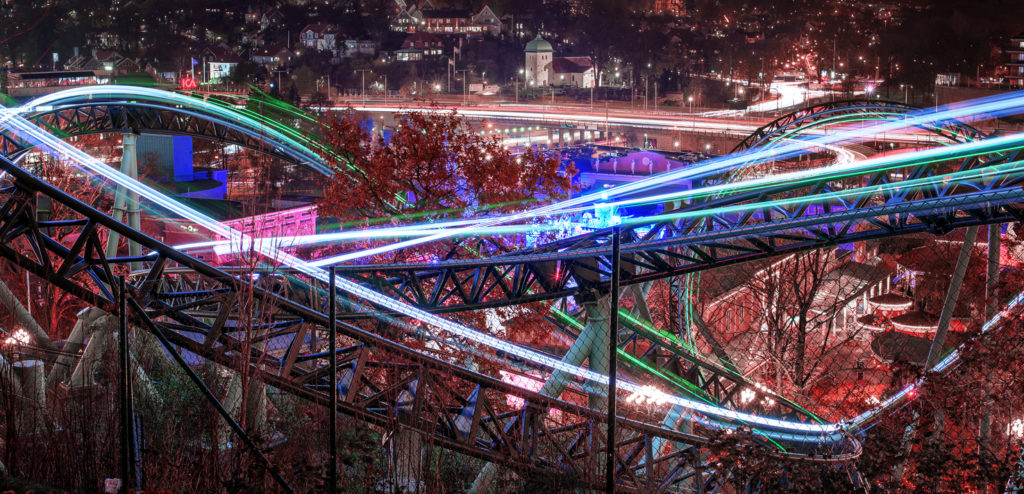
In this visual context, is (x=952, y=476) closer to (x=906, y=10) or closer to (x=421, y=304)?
(x=421, y=304)

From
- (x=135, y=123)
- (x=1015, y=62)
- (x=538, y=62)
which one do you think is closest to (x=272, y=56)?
(x=538, y=62)

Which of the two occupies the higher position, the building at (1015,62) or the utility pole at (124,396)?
the building at (1015,62)

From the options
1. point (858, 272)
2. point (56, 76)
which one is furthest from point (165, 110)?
point (56, 76)

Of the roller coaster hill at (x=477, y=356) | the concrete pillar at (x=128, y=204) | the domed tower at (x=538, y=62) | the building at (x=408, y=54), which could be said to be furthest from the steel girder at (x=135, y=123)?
the domed tower at (x=538, y=62)

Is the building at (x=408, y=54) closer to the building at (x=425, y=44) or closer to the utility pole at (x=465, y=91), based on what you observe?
the building at (x=425, y=44)

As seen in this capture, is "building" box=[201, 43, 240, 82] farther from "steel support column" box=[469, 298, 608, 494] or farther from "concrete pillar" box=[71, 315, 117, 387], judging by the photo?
"concrete pillar" box=[71, 315, 117, 387]

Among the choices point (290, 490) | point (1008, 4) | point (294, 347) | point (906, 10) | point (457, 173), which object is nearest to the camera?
point (290, 490)
